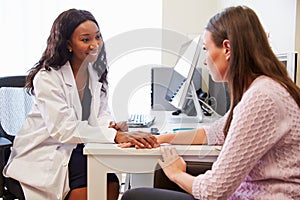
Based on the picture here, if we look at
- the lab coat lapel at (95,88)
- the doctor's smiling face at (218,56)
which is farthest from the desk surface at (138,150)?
the lab coat lapel at (95,88)

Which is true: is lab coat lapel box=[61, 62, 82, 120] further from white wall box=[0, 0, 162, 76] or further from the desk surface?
white wall box=[0, 0, 162, 76]

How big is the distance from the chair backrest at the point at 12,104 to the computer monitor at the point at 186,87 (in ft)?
2.59

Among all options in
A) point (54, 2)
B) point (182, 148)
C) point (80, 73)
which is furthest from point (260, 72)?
point (54, 2)

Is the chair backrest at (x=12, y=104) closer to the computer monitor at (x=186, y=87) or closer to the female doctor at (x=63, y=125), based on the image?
the female doctor at (x=63, y=125)

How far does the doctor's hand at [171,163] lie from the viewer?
1.16m

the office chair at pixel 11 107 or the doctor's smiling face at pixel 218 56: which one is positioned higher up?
the doctor's smiling face at pixel 218 56

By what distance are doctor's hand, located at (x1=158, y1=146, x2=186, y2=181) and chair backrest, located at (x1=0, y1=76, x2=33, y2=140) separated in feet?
2.86

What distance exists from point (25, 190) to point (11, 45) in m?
1.90

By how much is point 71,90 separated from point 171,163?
58 cm

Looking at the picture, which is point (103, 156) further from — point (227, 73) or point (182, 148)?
point (227, 73)

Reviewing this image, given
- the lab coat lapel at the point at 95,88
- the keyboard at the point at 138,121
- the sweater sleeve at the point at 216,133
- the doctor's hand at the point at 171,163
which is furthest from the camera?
the keyboard at the point at 138,121

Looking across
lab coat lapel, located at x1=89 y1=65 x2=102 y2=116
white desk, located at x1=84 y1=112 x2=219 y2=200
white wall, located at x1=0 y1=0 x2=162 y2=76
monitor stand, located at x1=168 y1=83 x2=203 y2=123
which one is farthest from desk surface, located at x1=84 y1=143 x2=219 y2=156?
white wall, located at x1=0 y1=0 x2=162 y2=76

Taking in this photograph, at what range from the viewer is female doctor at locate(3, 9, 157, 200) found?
1.35 m

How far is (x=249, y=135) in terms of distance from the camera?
89 cm
